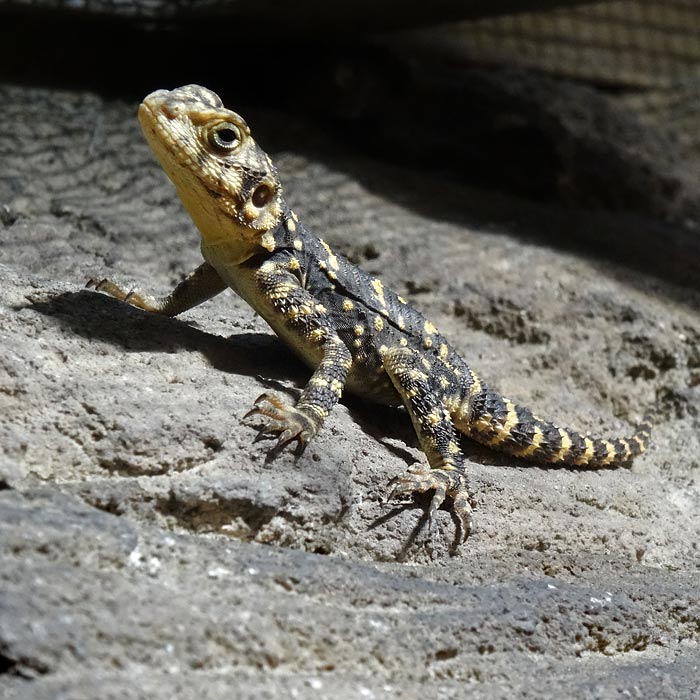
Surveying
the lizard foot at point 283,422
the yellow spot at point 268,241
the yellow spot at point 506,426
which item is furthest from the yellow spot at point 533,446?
the yellow spot at point 268,241

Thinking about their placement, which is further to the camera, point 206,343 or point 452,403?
point 452,403

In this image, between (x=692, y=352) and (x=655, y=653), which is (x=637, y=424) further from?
(x=655, y=653)

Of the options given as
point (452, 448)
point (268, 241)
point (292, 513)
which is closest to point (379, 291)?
point (268, 241)

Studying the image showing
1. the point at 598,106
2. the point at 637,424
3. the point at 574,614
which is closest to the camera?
the point at 574,614

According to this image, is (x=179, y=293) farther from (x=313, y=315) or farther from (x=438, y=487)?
(x=438, y=487)

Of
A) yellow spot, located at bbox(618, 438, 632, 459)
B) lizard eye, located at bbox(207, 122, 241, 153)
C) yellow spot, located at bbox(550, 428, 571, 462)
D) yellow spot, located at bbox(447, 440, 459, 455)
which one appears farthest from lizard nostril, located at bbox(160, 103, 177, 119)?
yellow spot, located at bbox(618, 438, 632, 459)

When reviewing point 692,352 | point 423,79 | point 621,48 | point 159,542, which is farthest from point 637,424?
point 621,48
